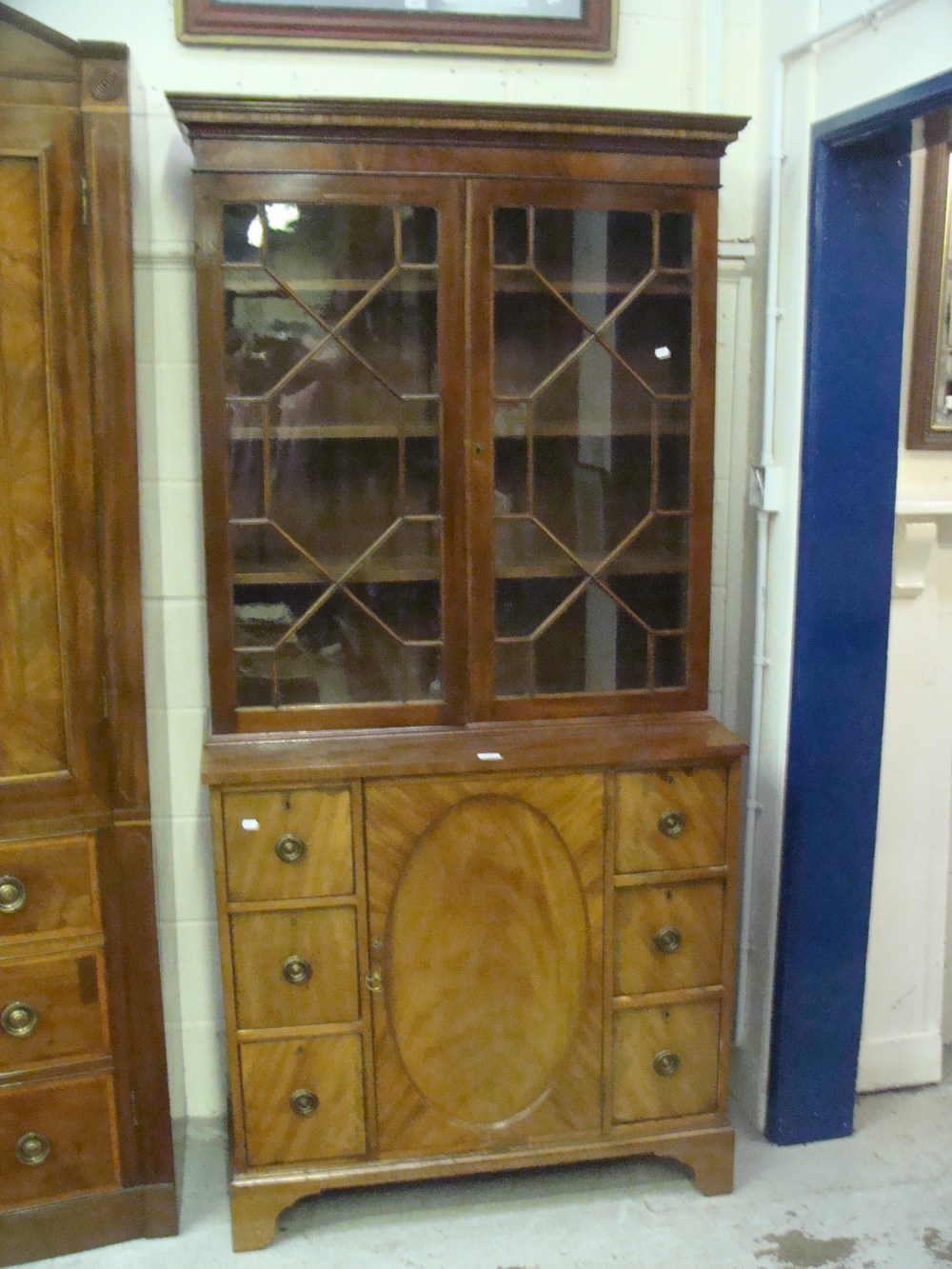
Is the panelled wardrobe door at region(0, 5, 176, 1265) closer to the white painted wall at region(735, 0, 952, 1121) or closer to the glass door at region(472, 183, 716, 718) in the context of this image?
the glass door at region(472, 183, 716, 718)

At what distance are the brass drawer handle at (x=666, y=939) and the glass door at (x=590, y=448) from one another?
412 millimetres

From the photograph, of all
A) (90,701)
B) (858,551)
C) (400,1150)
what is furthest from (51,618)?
(858,551)

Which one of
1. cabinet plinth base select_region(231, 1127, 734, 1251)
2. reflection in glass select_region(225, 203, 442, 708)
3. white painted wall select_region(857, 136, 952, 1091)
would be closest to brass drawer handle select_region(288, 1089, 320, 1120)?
cabinet plinth base select_region(231, 1127, 734, 1251)

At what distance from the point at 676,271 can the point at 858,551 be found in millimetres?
638

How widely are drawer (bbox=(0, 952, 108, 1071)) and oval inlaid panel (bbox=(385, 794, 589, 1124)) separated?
1.71 feet

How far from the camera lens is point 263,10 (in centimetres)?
209

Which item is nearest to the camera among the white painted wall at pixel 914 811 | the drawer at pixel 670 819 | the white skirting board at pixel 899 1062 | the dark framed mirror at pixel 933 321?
the drawer at pixel 670 819

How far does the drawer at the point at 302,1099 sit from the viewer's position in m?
1.99

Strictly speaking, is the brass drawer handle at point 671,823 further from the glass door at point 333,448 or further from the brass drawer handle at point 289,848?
the brass drawer handle at point 289,848

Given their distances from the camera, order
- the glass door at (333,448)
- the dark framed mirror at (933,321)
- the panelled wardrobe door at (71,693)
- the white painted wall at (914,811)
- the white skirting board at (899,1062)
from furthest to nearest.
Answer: the white skirting board at (899,1062)
the white painted wall at (914,811)
the dark framed mirror at (933,321)
the glass door at (333,448)
the panelled wardrobe door at (71,693)

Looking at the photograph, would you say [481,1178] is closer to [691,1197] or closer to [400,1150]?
[400,1150]

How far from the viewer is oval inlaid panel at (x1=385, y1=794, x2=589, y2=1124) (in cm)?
200

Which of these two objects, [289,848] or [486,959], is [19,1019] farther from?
[486,959]

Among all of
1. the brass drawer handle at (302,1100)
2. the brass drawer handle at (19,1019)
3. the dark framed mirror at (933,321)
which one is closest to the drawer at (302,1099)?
the brass drawer handle at (302,1100)
